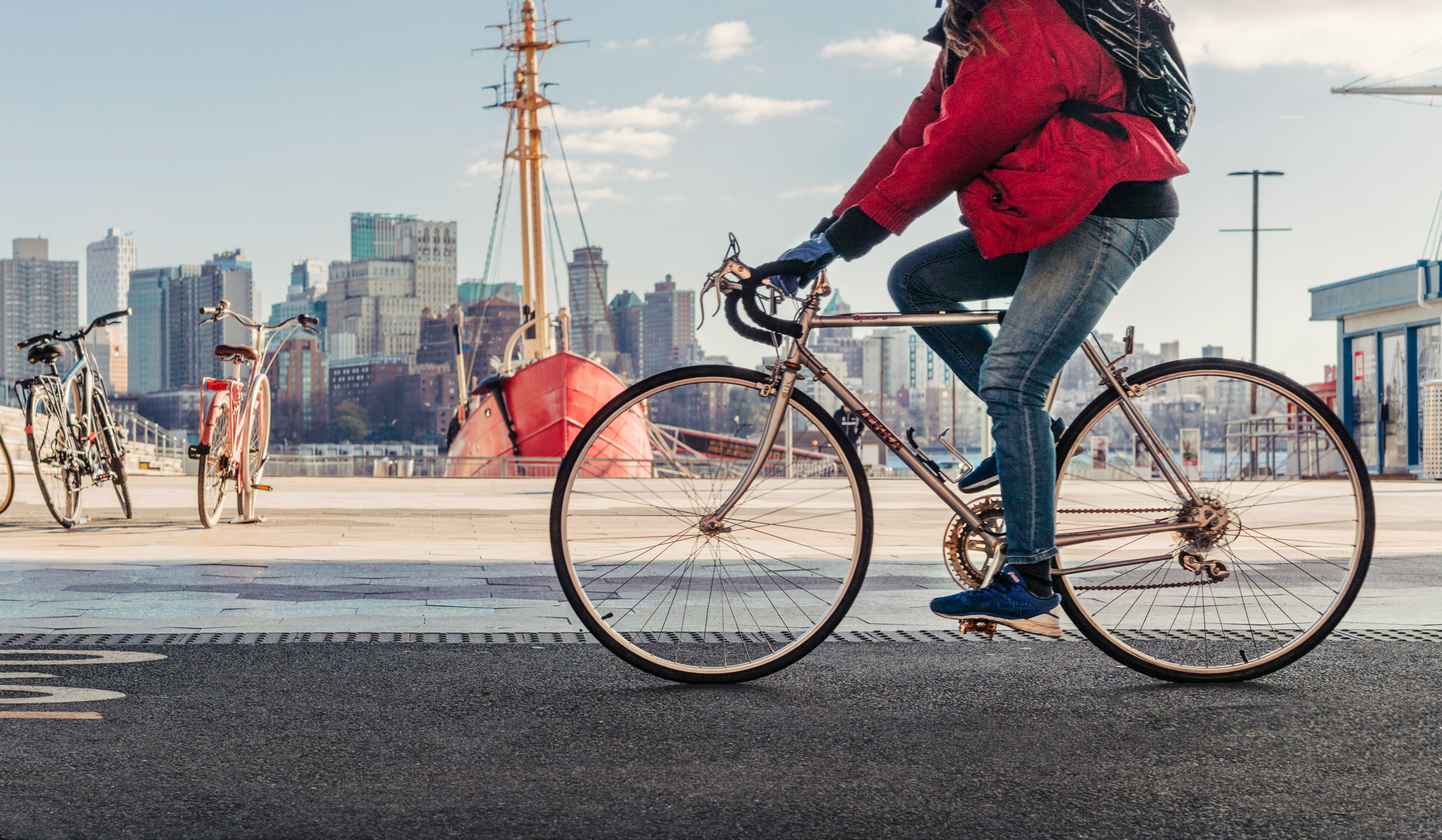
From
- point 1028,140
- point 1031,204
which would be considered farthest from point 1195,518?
point 1028,140

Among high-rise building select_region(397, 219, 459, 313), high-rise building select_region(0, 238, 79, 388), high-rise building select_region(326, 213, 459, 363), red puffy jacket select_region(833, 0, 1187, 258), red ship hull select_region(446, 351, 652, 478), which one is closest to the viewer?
red puffy jacket select_region(833, 0, 1187, 258)

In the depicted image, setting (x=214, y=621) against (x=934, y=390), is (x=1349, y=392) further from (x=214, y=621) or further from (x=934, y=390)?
(x=214, y=621)

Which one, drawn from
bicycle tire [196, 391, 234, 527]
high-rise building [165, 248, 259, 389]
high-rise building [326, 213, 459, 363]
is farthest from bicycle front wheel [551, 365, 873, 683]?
high-rise building [326, 213, 459, 363]

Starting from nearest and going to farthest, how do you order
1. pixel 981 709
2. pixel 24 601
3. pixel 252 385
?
pixel 981 709, pixel 24 601, pixel 252 385

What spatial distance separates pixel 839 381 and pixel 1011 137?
2.26ft

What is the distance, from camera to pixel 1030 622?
8.61 feet

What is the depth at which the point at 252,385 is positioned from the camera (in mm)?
7039

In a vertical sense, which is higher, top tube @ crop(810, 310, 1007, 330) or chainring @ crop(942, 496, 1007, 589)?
top tube @ crop(810, 310, 1007, 330)

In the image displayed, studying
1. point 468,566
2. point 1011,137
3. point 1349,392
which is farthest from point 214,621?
point 1349,392

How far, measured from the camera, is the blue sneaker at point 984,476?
2.80 metres

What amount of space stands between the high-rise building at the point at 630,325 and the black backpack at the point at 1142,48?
75.0m

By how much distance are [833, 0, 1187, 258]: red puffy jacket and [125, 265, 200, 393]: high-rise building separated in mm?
152372

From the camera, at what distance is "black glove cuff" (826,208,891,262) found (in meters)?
2.65

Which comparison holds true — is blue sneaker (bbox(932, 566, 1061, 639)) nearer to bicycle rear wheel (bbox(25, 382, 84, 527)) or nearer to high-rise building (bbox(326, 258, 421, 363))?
bicycle rear wheel (bbox(25, 382, 84, 527))
